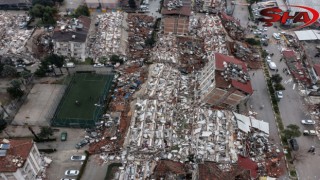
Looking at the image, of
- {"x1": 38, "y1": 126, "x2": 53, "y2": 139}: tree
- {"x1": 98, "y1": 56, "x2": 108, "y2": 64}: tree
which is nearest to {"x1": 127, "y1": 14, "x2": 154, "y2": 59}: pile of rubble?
{"x1": 98, "y1": 56, "x2": 108, "y2": 64}: tree

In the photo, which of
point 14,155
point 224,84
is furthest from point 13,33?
point 224,84

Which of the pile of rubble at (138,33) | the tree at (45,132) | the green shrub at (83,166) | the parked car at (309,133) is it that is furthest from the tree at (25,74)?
the parked car at (309,133)

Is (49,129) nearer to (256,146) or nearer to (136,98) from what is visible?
(136,98)

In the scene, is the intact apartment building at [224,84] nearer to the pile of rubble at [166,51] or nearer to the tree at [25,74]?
the pile of rubble at [166,51]

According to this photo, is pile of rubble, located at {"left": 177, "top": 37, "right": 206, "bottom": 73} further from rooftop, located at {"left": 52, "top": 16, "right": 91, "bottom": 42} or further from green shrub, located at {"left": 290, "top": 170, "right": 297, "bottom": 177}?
green shrub, located at {"left": 290, "top": 170, "right": 297, "bottom": 177}

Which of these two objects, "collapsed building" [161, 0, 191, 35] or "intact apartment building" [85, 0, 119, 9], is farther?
"intact apartment building" [85, 0, 119, 9]

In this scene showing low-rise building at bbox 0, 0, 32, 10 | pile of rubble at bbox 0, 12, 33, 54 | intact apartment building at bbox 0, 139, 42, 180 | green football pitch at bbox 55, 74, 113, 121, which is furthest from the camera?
low-rise building at bbox 0, 0, 32, 10
